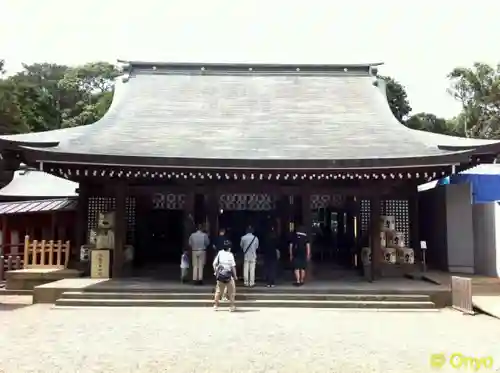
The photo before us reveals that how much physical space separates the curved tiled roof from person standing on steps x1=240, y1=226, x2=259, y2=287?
1631mm

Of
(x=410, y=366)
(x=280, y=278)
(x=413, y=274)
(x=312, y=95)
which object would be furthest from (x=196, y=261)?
(x=312, y=95)

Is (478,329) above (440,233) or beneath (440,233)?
beneath

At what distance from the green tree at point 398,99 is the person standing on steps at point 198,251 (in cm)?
3004

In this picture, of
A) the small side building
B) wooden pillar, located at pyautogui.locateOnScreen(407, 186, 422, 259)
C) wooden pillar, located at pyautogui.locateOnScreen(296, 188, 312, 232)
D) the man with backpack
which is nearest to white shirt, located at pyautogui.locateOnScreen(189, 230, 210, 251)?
the man with backpack

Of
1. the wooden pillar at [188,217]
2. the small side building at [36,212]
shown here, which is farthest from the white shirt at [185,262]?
the small side building at [36,212]

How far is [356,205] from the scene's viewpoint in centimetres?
1381

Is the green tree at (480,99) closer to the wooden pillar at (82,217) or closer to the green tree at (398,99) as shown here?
the green tree at (398,99)

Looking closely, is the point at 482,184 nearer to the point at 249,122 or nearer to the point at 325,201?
the point at 325,201

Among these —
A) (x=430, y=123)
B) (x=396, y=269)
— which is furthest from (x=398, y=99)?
(x=396, y=269)

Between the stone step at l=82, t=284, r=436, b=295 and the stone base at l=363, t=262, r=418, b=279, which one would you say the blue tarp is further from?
the stone step at l=82, t=284, r=436, b=295

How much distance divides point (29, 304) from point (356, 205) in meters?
8.19

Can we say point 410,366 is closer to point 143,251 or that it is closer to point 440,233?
point 440,233

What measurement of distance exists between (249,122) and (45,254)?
6439mm

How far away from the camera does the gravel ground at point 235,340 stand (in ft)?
19.9
